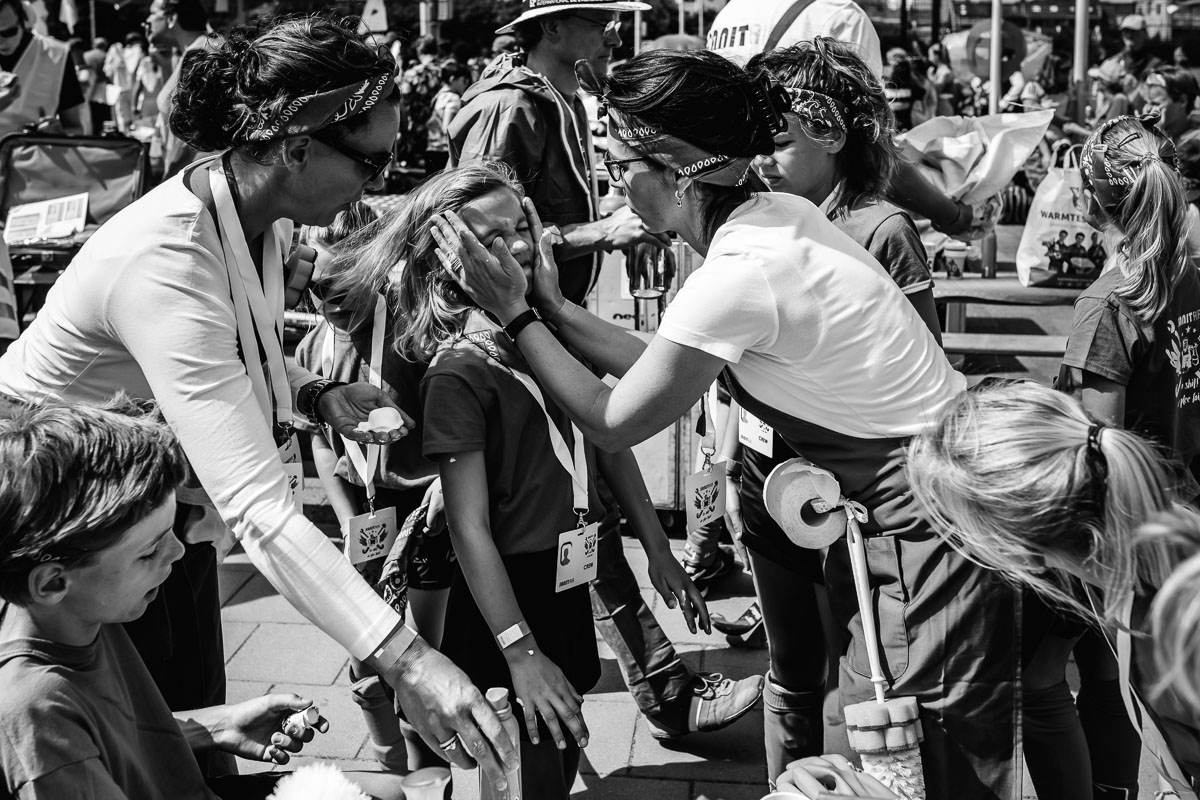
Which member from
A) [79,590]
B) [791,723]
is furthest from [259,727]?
[791,723]

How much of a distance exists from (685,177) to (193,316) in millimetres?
865

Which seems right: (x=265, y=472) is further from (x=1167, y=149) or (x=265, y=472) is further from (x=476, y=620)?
(x=1167, y=149)

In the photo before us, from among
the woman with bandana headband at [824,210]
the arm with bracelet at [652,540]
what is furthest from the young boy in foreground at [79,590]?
the woman with bandana headband at [824,210]

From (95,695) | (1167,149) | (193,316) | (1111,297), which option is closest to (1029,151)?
(1167,149)

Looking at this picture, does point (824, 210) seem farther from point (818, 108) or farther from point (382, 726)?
point (382, 726)

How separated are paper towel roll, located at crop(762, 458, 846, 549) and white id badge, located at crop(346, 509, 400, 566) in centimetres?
94

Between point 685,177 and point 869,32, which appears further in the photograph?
point 869,32

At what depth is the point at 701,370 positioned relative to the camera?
6.48 ft

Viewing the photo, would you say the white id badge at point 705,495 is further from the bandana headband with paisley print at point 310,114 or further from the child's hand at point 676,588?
the bandana headband with paisley print at point 310,114

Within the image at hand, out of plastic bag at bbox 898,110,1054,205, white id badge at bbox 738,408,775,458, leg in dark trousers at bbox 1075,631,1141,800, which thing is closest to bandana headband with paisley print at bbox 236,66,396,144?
white id badge at bbox 738,408,775,458

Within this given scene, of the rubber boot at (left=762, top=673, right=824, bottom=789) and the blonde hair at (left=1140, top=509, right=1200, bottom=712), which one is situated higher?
the blonde hair at (left=1140, top=509, right=1200, bottom=712)

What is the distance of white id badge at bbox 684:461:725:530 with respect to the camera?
110 inches

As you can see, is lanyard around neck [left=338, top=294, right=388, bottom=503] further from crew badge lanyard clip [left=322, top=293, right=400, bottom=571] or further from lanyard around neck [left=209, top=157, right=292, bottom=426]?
lanyard around neck [left=209, top=157, right=292, bottom=426]

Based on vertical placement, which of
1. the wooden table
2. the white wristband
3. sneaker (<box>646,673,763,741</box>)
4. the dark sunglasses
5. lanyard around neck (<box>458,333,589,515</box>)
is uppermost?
the dark sunglasses
